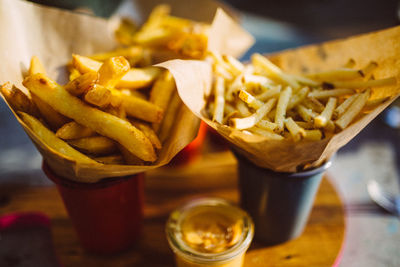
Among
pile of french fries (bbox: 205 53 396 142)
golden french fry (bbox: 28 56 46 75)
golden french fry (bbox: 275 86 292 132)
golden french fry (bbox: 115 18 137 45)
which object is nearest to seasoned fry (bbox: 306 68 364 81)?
pile of french fries (bbox: 205 53 396 142)

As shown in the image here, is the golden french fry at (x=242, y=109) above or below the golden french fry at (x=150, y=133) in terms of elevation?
above

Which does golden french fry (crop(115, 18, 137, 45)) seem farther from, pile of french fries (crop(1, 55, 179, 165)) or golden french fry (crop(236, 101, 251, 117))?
golden french fry (crop(236, 101, 251, 117))

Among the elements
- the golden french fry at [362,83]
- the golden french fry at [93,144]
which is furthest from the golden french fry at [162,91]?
the golden french fry at [362,83]

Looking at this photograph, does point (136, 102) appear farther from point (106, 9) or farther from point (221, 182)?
point (106, 9)

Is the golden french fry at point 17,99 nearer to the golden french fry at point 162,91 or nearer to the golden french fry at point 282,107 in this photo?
the golden french fry at point 162,91

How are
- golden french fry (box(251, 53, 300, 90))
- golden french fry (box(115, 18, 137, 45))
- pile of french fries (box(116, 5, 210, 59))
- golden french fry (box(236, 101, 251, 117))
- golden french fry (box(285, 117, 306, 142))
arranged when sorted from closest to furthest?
1. golden french fry (box(285, 117, 306, 142))
2. golden french fry (box(236, 101, 251, 117))
3. golden french fry (box(251, 53, 300, 90))
4. pile of french fries (box(116, 5, 210, 59))
5. golden french fry (box(115, 18, 137, 45))

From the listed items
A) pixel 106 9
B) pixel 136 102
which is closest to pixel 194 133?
pixel 136 102

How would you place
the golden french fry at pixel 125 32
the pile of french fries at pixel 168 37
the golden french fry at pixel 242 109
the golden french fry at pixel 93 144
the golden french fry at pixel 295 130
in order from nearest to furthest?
1. the golden french fry at pixel 295 130
2. the golden french fry at pixel 93 144
3. the golden french fry at pixel 242 109
4. the pile of french fries at pixel 168 37
5. the golden french fry at pixel 125 32
